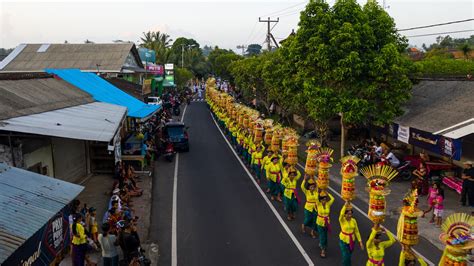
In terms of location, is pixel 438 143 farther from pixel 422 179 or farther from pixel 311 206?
pixel 311 206

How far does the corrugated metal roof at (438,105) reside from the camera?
56.3 ft

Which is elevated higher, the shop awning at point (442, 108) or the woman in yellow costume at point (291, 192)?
the shop awning at point (442, 108)

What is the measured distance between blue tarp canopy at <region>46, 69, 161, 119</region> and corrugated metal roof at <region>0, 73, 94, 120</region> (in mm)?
821

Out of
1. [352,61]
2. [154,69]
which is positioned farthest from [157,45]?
[352,61]

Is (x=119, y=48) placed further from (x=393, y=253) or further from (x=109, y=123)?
(x=393, y=253)

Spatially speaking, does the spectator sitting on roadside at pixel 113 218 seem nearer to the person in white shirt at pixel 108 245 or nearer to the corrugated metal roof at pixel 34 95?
the person in white shirt at pixel 108 245

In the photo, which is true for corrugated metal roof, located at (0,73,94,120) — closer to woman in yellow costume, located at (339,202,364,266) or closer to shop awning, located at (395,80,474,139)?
woman in yellow costume, located at (339,202,364,266)

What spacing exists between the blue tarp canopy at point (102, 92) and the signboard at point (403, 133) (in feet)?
39.1

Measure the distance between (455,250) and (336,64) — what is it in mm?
13768

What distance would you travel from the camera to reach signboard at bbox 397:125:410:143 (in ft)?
63.6

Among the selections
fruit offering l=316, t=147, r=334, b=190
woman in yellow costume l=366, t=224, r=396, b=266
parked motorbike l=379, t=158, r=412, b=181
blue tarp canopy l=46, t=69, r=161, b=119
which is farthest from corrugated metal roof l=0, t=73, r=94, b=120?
parked motorbike l=379, t=158, r=412, b=181

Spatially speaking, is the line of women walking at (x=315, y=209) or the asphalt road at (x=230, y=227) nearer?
the line of women walking at (x=315, y=209)

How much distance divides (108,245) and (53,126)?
3341 mm

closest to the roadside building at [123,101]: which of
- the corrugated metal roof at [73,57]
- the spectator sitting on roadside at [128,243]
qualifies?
the spectator sitting on roadside at [128,243]
